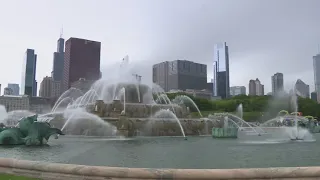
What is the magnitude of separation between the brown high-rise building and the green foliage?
5236 cm

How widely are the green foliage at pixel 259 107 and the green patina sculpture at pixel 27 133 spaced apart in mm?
85788

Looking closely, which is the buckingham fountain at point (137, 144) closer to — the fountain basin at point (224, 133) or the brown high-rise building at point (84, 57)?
the fountain basin at point (224, 133)

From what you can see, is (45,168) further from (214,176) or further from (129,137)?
(129,137)

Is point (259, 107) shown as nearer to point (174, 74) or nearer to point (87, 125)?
point (174, 74)

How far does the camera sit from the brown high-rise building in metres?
158

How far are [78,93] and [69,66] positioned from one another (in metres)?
61.4

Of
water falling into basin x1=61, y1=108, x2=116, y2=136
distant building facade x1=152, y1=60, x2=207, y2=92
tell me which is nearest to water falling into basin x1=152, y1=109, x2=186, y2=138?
water falling into basin x1=61, y1=108, x2=116, y2=136

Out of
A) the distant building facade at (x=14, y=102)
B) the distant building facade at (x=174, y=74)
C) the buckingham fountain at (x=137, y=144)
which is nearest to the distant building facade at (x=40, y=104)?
the distant building facade at (x=14, y=102)

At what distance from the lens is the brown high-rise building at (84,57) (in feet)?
517

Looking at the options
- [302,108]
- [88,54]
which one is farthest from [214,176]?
[88,54]

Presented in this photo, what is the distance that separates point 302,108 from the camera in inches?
4813

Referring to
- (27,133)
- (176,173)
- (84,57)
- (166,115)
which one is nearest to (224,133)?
(166,115)

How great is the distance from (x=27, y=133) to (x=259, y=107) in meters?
113

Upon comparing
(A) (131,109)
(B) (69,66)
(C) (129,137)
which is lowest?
(C) (129,137)
